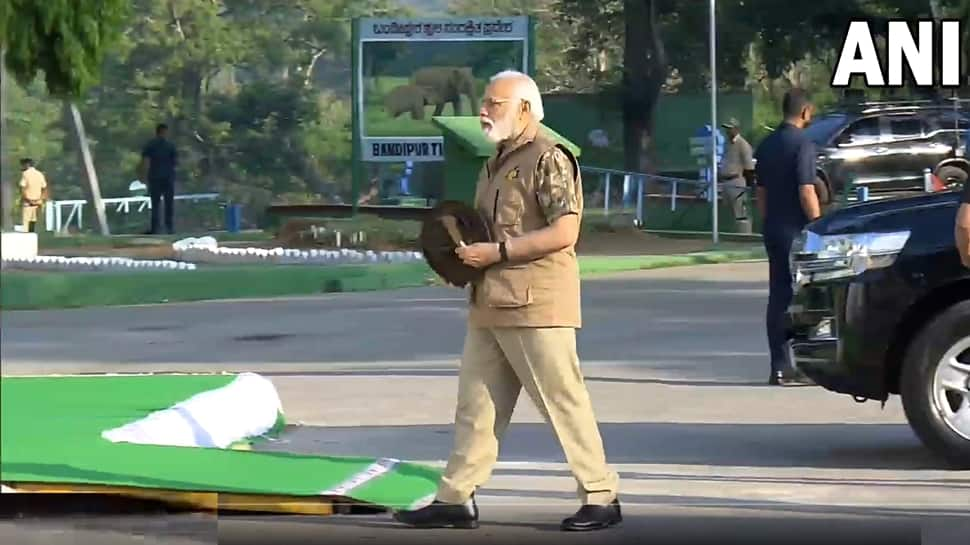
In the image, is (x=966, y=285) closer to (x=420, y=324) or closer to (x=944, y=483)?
(x=944, y=483)

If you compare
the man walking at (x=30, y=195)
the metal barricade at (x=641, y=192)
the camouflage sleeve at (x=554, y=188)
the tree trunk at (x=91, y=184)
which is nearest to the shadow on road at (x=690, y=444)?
the camouflage sleeve at (x=554, y=188)

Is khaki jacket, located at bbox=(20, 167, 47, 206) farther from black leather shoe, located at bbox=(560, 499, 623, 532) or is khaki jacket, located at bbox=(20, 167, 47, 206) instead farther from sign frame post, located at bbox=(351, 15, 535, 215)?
black leather shoe, located at bbox=(560, 499, 623, 532)

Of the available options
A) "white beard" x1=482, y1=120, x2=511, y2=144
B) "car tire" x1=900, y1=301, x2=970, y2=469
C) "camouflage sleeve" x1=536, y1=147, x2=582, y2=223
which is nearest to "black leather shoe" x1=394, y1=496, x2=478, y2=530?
"camouflage sleeve" x1=536, y1=147, x2=582, y2=223

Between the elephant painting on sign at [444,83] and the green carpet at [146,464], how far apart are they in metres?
17.9

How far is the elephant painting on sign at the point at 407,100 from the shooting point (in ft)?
92.1

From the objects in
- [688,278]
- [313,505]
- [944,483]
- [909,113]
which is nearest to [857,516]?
[944,483]

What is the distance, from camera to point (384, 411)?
452 inches

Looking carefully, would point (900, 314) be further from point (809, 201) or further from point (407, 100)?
point (407, 100)

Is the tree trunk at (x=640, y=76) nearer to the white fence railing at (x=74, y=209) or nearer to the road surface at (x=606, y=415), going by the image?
the white fence railing at (x=74, y=209)

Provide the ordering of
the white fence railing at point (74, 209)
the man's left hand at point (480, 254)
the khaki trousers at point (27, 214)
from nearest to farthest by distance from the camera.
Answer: the man's left hand at point (480, 254) → the khaki trousers at point (27, 214) → the white fence railing at point (74, 209)

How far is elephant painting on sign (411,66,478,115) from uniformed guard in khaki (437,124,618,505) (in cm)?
2059

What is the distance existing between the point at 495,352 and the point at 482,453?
0.40m

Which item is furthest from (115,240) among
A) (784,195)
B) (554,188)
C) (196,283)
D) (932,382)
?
(554,188)

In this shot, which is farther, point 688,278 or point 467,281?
point 688,278
